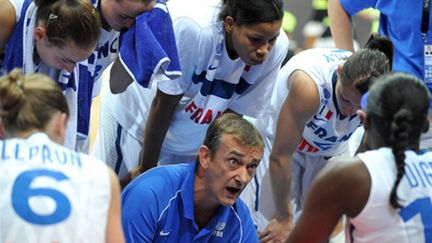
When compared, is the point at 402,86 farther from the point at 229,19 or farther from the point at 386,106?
the point at 229,19

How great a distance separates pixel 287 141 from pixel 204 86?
0.38 metres

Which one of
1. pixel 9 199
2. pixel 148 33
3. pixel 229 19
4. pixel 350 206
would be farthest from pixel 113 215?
pixel 229 19

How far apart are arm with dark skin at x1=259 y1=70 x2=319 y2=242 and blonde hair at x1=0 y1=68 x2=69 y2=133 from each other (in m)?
1.63

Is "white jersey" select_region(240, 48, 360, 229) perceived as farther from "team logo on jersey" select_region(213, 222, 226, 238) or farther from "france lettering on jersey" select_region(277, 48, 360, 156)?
"team logo on jersey" select_region(213, 222, 226, 238)

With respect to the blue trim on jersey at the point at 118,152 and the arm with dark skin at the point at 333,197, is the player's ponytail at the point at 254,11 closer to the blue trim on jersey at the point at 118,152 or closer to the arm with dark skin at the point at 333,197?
the blue trim on jersey at the point at 118,152

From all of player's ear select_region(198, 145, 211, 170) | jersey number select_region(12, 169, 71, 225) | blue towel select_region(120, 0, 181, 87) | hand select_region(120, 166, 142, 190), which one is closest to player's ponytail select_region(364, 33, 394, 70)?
blue towel select_region(120, 0, 181, 87)

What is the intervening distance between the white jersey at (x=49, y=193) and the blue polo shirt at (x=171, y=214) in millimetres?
760

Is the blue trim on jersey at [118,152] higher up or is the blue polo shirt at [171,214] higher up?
the blue polo shirt at [171,214]

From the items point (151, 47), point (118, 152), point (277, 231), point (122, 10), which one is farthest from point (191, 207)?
point (118, 152)

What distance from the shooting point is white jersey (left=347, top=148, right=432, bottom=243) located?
8.86 feet

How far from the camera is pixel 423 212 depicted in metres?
2.74

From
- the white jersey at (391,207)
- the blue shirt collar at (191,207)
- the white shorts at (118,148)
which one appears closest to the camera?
the white jersey at (391,207)

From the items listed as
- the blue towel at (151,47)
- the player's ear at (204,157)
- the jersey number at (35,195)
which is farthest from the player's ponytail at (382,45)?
the jersey number at (35,195)

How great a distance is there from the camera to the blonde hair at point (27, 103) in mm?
2574
